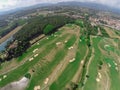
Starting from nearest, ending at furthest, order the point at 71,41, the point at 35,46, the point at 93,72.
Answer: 1. the point at 93,72
2. the point at 71,41
3. the point at 35,46

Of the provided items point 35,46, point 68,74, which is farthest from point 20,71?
point 35,46

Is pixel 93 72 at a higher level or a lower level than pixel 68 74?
lower

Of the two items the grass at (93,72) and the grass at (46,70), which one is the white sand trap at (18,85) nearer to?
the grass at (46,70)

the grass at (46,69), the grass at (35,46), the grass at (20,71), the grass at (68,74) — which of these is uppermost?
the grass at (68,74)

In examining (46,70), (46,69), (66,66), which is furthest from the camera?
(66,66)

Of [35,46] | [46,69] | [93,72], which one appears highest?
[93,72]

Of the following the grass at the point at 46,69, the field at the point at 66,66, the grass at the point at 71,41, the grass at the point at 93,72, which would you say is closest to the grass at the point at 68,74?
the field at the point at 66,66

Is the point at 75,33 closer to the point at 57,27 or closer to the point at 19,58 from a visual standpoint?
the point at 57,27

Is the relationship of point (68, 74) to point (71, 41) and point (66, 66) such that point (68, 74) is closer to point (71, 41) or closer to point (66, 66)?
point (66, 66)
